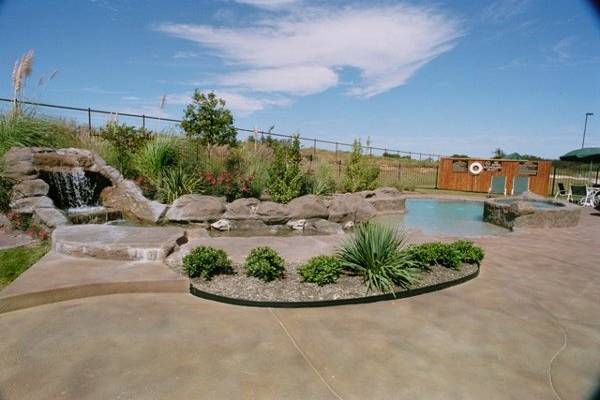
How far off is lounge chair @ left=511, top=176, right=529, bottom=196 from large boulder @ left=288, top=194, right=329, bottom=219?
1357 cm

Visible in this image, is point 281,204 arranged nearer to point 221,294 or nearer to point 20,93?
point 221,294

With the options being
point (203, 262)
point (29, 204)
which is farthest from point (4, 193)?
point (203, 262)

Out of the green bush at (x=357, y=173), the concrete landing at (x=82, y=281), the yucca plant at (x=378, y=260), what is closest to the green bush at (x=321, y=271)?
the yucca plant at (x=378, y=260)

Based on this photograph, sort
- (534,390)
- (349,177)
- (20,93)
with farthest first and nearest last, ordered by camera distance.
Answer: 1. (349,177)
2. (20,93)
3. (534,390)

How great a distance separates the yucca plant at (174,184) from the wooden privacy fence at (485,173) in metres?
15.8

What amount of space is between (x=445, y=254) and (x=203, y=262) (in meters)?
2.95

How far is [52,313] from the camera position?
3000 millimetres

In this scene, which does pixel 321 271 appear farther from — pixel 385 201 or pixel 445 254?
pixel 385 201

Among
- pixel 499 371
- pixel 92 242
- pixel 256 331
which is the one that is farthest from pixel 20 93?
pixel 499 371

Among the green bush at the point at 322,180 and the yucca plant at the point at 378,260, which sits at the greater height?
the green bush at the point at 322,180

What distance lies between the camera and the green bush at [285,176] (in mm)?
9625

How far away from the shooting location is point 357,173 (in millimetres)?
13758

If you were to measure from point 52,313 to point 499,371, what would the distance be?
11.5 feet

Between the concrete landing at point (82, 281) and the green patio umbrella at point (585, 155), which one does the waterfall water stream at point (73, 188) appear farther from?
the green patio umbrella at point (585, 155)
